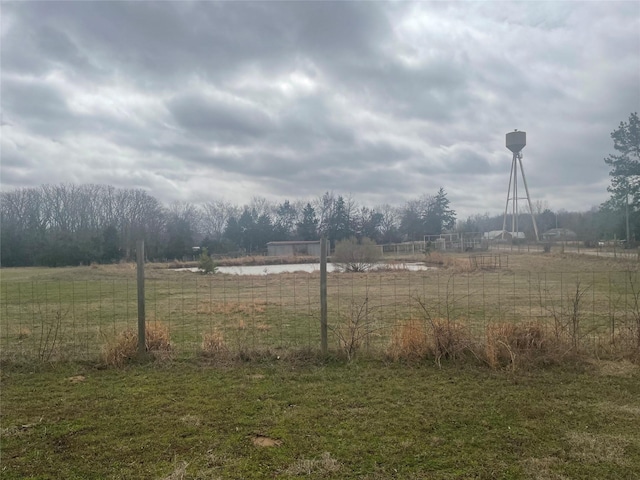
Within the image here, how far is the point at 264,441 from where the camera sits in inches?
111

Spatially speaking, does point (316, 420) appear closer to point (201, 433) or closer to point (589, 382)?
point (201, 433)

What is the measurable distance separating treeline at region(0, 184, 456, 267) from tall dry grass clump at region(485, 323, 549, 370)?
39.1 metres

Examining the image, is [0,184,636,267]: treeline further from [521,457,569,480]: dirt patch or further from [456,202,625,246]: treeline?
[521,457,569,480]: dirt patch

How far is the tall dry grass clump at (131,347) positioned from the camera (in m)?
4.56

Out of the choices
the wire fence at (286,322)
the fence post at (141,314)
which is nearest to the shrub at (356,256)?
the wire fence at (286,322)

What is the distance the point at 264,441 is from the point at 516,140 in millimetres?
52176

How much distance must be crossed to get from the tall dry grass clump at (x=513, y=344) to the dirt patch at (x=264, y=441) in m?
2.51

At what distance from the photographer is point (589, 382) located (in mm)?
3932

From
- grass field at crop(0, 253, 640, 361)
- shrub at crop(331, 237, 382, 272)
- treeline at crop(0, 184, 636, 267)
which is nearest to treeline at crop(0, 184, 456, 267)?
treeline at crop(0, 184, 636, 267)

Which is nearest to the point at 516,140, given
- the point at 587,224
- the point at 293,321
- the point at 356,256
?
the point at 587,224

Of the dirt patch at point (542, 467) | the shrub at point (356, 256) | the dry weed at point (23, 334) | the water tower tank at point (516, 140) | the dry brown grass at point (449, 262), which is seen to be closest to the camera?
the dirt patch at point (542, 467)

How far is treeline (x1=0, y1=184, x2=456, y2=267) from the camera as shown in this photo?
1729 inches

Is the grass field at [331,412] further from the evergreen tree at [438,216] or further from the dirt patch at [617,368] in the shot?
the evergreen tree at [438,216]

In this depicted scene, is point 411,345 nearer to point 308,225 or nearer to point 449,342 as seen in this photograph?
point 449,342
